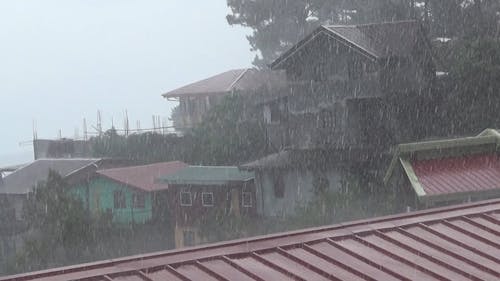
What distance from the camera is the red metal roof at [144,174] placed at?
60.7 feet

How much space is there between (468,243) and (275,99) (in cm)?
1451

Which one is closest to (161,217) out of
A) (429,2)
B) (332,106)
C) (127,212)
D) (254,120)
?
(127,212)

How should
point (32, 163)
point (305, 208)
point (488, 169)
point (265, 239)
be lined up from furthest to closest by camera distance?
1. point (32, 163)
2. point (305, 208)
3. point (488, 169)
4. point (265, 239)

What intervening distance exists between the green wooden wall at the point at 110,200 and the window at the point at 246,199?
9.82 feet

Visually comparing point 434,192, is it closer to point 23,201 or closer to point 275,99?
point 275,99

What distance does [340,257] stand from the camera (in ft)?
11.9

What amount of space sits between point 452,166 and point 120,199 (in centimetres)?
1384

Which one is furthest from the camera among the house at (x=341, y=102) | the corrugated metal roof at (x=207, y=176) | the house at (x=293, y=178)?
the corrugated metal roof at (x=207, y=176)

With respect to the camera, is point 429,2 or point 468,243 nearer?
point 468,243

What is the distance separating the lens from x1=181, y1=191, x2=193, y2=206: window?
1747cm

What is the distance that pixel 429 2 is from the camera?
17781 mm

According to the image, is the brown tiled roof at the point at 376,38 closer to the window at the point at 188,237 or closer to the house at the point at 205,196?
the house at the point at 205,196

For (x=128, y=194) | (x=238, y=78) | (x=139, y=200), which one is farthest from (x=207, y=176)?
(x=238, y=78)

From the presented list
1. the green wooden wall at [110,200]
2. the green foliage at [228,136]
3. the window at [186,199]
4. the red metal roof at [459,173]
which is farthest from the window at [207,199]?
the red metal roof at [459,173]
